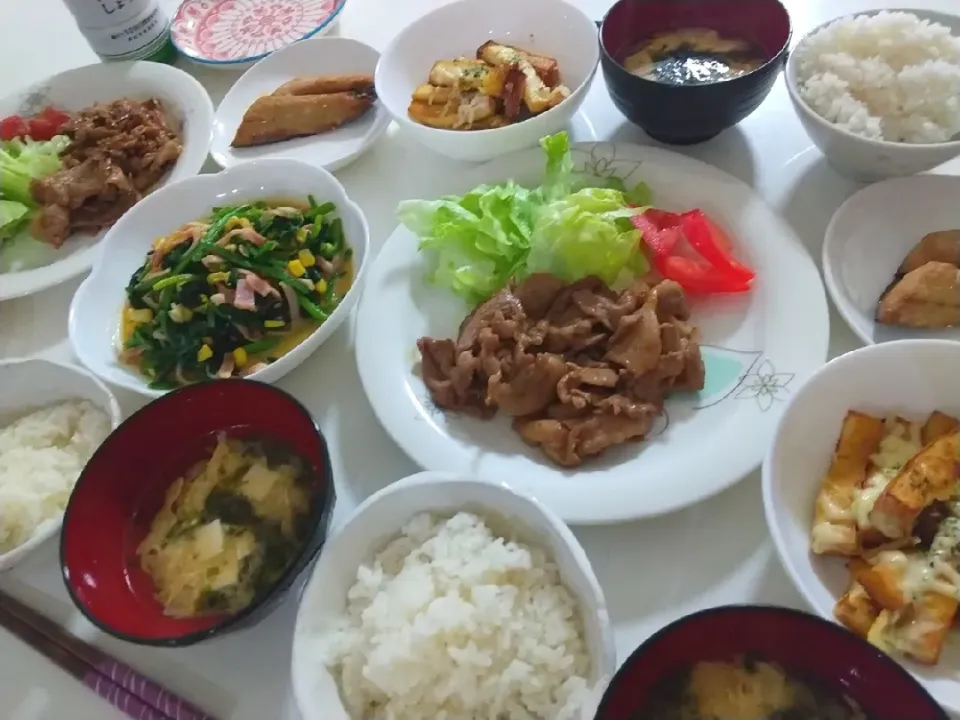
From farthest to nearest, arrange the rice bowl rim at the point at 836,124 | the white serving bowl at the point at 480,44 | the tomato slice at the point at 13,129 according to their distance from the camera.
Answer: the tomato slice at the point at 13,129 < the white serving bowl at the point at 480,44 < the rice bowl rim at the point at 836,124

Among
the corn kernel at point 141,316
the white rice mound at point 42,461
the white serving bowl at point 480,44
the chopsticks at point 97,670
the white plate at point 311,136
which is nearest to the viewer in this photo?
the chopsticks at point 97,670

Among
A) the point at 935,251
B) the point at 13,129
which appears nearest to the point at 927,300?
the point at 935,251

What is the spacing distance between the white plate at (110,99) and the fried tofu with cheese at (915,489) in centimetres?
175

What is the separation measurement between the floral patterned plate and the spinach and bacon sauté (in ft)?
2.74

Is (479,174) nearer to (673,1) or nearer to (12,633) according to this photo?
(673,1)

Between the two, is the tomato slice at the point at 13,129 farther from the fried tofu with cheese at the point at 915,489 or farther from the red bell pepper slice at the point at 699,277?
the fried tofu with cheese at the point at 915,489

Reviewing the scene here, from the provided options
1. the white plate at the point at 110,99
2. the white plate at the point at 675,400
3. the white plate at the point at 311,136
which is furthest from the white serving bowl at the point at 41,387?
the white plate at the point at 311,136

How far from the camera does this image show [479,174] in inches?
72.2

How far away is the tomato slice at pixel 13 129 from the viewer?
2.18 m

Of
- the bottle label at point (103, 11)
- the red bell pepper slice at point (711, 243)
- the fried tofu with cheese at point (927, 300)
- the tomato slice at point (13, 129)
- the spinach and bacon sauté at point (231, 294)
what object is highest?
the bottle label at point (103, 11)

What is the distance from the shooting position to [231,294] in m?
1.68

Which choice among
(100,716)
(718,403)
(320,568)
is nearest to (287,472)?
(320,568)

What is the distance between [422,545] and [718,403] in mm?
599

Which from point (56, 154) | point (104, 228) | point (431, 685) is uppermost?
point (56, 154)
